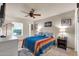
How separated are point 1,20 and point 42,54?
882 mm

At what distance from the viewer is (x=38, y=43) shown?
1.94 meters

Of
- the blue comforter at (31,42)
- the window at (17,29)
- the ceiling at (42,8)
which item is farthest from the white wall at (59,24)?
the window at (17,29)

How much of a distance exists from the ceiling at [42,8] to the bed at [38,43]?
13.7 inches

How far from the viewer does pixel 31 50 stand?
1954 mm

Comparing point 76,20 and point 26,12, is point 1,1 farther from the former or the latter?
point 76,20

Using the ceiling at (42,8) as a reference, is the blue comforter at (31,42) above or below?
below

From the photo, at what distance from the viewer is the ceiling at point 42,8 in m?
1.95

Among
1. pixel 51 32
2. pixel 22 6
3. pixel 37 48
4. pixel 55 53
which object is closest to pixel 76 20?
pixel 51 32

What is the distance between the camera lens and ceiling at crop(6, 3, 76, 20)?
6.39 ft

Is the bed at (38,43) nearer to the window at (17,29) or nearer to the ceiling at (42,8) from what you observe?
the window at (17,29)

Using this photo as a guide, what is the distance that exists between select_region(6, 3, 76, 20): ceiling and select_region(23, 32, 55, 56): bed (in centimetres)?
35

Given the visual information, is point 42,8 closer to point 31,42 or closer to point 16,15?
point 16,15

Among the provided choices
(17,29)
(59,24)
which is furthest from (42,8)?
(17,29)

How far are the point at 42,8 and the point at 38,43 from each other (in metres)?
0.59
